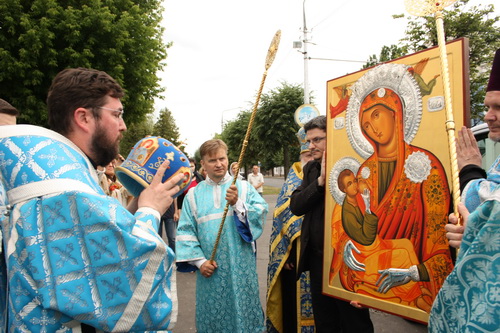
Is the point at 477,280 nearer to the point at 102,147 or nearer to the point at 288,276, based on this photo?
the point at 102,147

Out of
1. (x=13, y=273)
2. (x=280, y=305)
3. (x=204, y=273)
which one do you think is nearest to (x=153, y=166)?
(x=13, y=273)

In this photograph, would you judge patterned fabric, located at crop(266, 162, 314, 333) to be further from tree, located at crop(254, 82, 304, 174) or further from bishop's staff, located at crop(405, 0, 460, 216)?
tree, located at crop(254, 82, 304, 174)

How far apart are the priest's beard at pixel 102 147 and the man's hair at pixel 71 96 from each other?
74 mm

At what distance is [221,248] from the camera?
3.21 metres

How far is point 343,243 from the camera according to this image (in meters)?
2.40

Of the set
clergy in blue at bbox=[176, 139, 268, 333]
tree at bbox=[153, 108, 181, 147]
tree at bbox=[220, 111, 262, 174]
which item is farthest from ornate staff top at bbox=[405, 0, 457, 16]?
tree at bbox=[153, 108, 181, 147]

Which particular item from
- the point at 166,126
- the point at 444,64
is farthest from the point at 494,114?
the point at 166,126

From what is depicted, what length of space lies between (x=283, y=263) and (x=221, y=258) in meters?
0.69

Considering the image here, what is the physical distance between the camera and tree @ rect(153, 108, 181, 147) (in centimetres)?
5472

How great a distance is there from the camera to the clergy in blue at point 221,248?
3111 millimetres

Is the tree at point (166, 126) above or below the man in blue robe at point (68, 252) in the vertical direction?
above

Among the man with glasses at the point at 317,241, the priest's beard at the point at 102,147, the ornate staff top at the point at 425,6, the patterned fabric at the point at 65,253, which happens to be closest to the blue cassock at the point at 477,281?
the ornate staff top at the point at 425,6

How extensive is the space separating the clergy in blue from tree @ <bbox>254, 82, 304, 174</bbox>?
665 inches

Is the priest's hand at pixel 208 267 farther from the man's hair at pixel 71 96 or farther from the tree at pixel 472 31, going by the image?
the tree at pixel 472 31
